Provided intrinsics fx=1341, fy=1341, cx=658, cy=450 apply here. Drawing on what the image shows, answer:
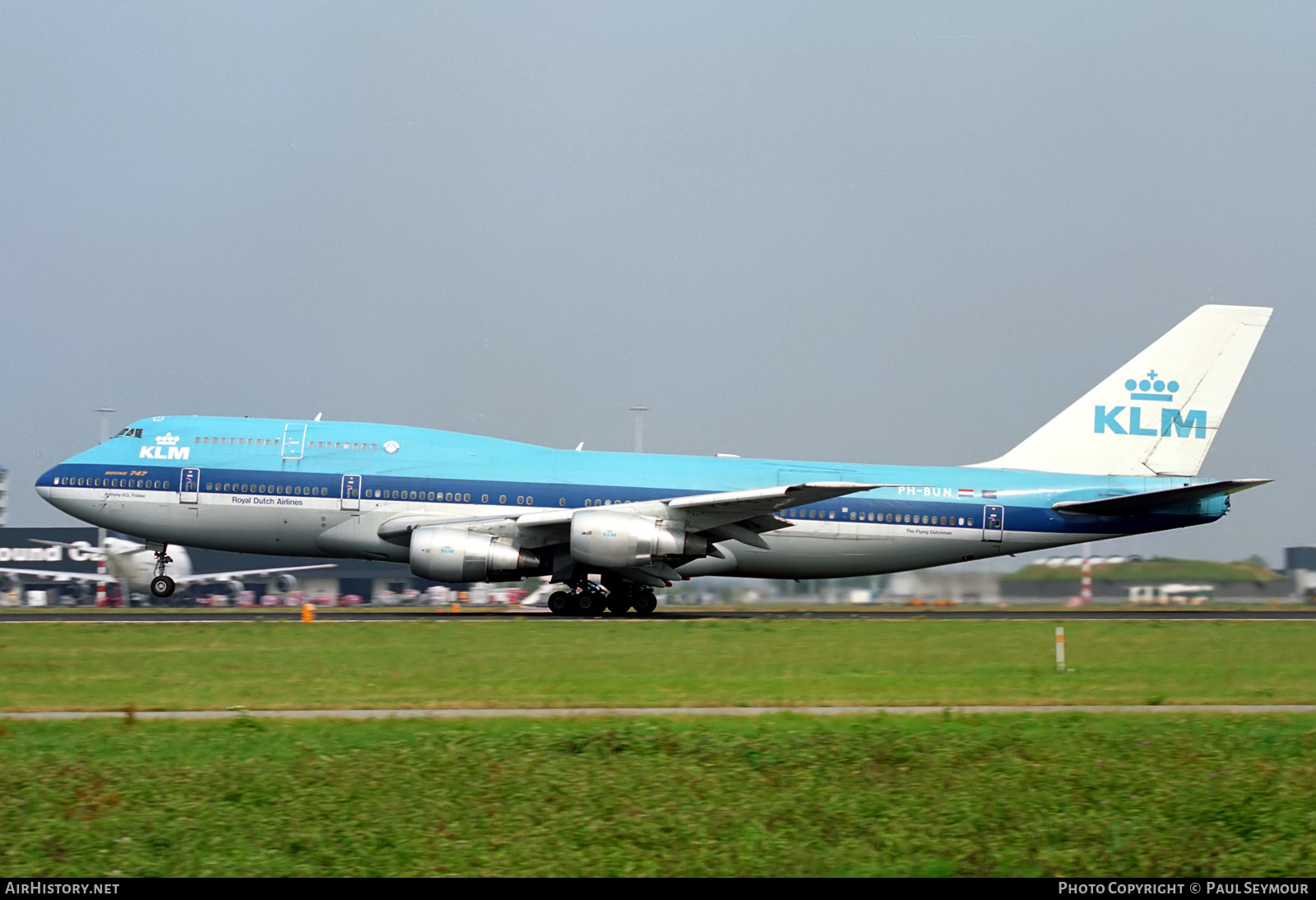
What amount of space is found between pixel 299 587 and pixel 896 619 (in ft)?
162

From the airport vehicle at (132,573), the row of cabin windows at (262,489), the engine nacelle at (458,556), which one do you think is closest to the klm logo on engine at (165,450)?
the row of cabin windows at (262,489)

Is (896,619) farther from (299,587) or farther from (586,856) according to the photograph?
(299,587)

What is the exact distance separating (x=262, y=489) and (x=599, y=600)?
900 cm

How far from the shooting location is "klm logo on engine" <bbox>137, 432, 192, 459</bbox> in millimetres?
34562

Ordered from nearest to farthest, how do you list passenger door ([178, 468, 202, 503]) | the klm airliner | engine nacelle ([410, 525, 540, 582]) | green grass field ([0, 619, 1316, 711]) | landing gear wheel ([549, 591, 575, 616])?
green grass field ([0, 619, 1316, 711])
engine nacelle ([410, 525, 540, 582])
the klm airliner
passenger door ([178, 468, 202, 503])
landing gear wheel ([549, 591, 575, 616])

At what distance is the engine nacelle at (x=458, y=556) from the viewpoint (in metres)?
32.5

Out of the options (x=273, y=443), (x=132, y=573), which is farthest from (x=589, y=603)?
(x=132, y=573)

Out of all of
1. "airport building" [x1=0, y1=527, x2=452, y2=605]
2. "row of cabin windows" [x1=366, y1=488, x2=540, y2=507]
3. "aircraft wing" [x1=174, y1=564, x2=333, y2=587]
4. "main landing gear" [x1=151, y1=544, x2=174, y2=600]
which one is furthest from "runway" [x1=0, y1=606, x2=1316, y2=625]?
"aircraft wing" [x1=174, y1=564, x2=333, y2=587]

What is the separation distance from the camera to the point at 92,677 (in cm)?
1892

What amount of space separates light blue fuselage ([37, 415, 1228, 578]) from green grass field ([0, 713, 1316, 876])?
20.0 meters

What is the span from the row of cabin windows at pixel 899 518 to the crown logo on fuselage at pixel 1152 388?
6.60 metres

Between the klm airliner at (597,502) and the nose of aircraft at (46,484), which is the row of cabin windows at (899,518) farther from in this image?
the nose of aircraft at (46,484)

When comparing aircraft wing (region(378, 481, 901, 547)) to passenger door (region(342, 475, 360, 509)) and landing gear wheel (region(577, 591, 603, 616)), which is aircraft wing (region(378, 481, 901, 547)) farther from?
landing gear wheel (region(577, 591, 603, 616))

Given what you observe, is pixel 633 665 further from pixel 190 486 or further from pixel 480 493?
pixel 190 486
